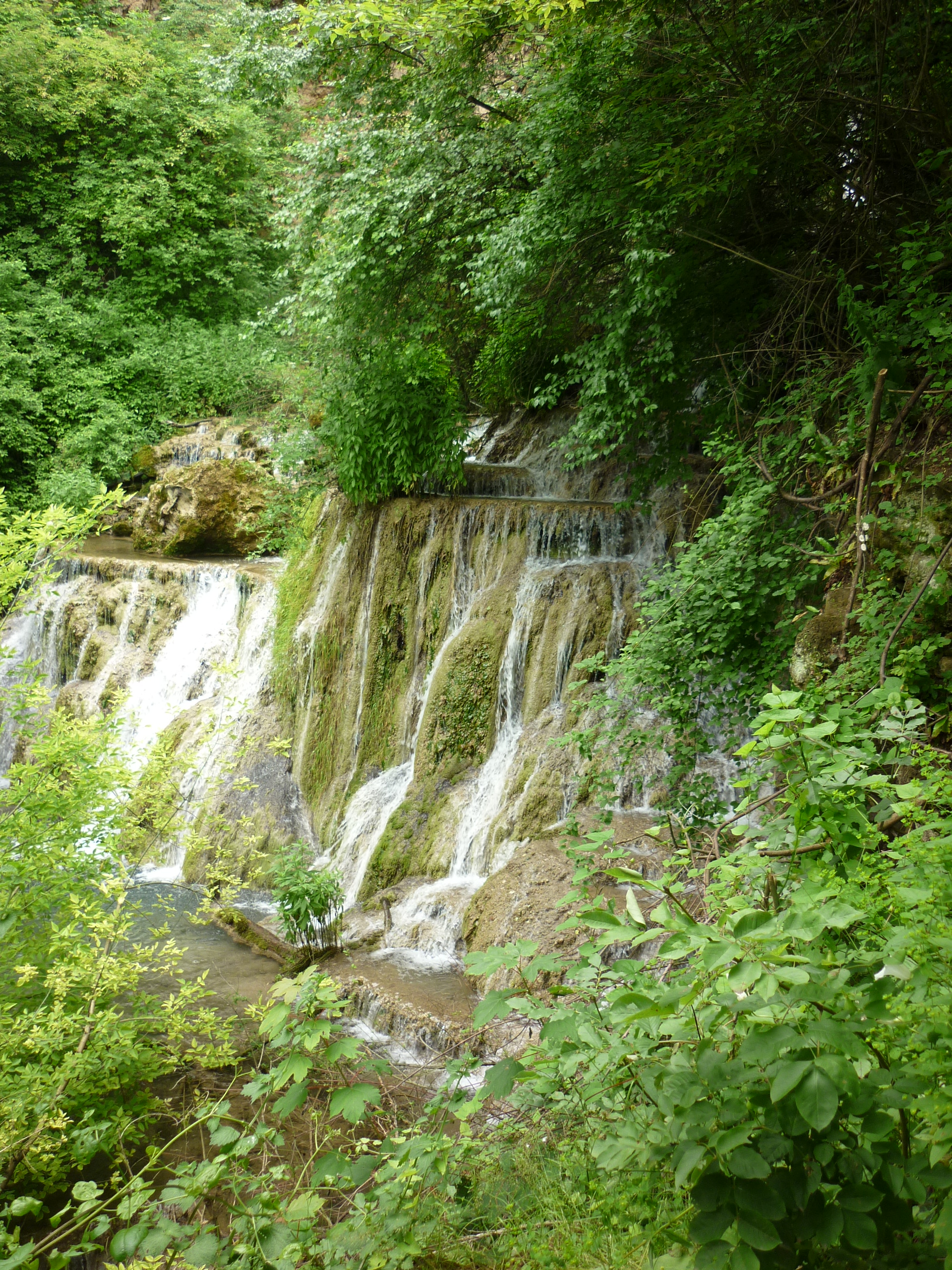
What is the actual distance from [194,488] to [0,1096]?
1199 cm

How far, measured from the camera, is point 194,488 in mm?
13672

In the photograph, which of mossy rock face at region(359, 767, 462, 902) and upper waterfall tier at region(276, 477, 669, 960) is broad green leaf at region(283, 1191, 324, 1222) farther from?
mossy rock face at region(359, 767, 462, 902)

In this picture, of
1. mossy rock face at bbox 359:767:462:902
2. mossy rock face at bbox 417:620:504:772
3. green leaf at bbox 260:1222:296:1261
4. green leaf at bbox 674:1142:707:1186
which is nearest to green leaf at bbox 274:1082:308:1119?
green leaf at bbox 260:1222:296:1261

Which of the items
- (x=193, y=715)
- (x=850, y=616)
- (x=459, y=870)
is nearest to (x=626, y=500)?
(x=850, y=616)

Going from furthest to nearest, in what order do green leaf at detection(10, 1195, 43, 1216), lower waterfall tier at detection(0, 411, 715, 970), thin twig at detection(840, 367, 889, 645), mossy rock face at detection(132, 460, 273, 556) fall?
1. mossy rock face at detection(132, 460, 273, 556)
2. lower waterfall tier at detection(0, 411, 715, 970)
3. thin twig at detection(840, 367, 889, 645)
4. green leaf at detection(10, 1195, 43, 1216)

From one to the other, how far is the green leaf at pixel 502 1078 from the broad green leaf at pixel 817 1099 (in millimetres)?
813

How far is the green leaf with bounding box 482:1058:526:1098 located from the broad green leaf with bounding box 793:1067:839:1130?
813mm

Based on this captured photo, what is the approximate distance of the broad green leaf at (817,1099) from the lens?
1.24 metres

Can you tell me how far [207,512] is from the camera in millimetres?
13547

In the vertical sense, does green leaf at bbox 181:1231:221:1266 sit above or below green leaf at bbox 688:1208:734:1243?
below

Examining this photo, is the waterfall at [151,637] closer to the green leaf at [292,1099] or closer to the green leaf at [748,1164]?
the green leaf at [292,1099]

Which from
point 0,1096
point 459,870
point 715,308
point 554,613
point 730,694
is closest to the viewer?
point 0,1096

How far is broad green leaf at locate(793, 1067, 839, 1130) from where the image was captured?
→ 49.0 inches

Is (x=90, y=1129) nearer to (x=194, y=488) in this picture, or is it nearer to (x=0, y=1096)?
(x=0, y=1096)
